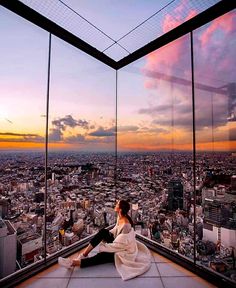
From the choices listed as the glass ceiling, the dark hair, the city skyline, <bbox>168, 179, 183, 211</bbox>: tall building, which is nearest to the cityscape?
<bbox>168, 179, 183, 211</bbox>: tall building

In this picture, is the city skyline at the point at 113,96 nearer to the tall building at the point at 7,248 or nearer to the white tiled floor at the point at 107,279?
the tall building at the point at 7,248

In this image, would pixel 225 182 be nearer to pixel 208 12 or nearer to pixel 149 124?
pixel 149 124

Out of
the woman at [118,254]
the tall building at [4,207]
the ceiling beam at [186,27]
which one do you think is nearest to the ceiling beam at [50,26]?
the ceiling beam at [186,27]

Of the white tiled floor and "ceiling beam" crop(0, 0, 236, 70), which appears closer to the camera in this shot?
the white tiled floor

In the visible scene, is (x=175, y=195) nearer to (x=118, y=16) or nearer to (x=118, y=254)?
(x=118, y=254)

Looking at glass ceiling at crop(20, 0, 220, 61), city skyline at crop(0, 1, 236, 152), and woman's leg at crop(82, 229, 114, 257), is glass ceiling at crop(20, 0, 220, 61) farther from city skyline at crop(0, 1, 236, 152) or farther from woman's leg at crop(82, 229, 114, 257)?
woman's leg at crop(82, 229, 114, 257)

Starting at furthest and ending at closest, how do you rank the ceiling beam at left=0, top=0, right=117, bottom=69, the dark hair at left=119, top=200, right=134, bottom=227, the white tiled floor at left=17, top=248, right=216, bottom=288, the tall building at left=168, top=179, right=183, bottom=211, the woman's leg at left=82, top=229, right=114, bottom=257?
1. the tall building at left=168, top=179, right=183, bottom=211
2. the dark hair at left=119, top=200, right=134, bottom=227
3. the woman's leg at left=82, top=229, right=114, bottom=257
4. the ceiling beam at left=0, top=0, right=117, bottom=69
5. the white tiled floor at left=17, top=248, right=216, bottom=288

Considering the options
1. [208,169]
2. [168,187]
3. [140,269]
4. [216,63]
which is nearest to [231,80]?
[216,63]
